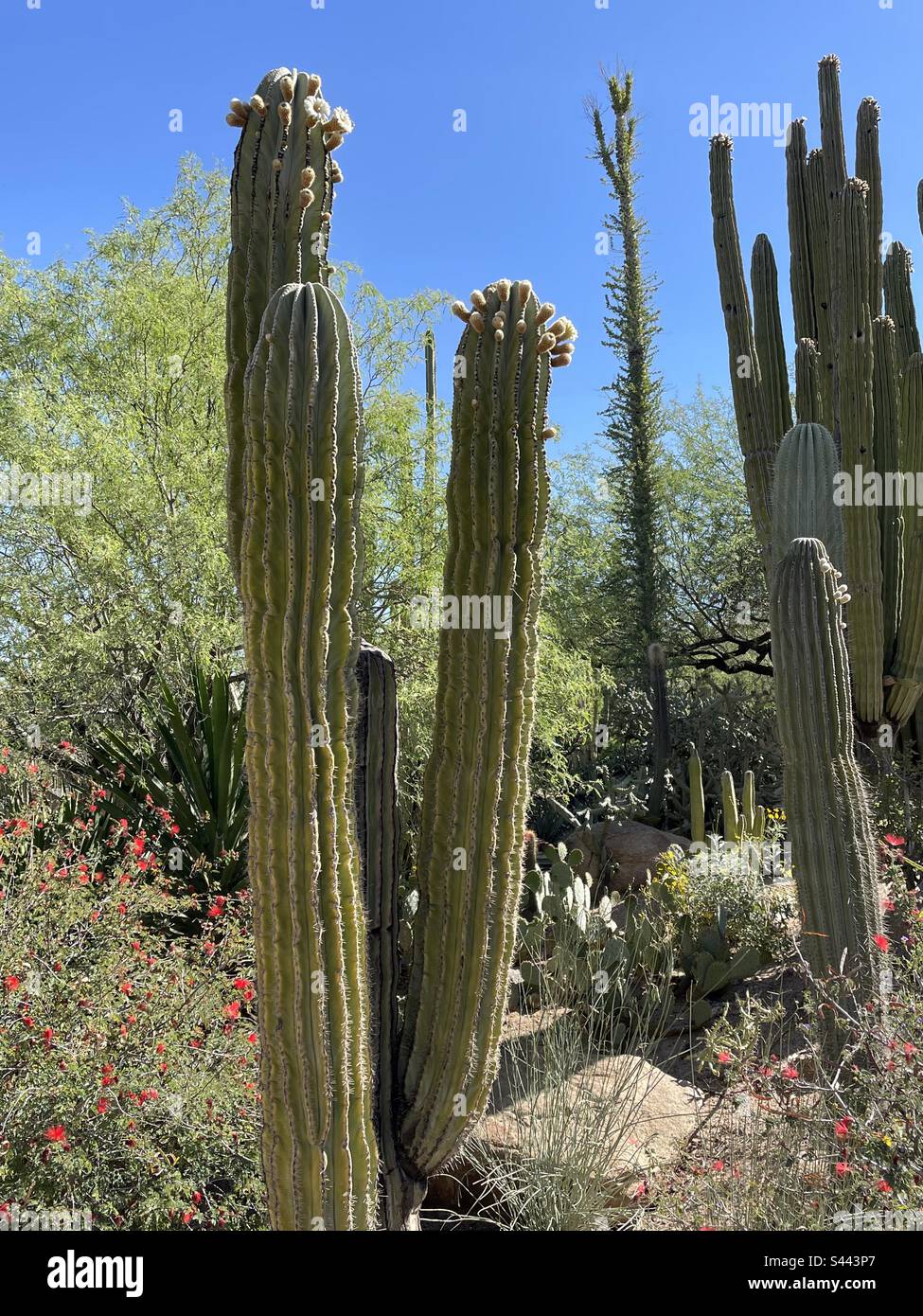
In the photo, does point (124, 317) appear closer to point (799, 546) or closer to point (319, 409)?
point (799, 546)

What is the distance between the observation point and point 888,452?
6.77m

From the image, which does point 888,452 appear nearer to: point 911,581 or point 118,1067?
point 911,581

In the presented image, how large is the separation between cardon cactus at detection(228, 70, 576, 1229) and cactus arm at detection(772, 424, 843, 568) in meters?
3.25

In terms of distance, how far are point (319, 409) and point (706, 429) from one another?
14.6 metres

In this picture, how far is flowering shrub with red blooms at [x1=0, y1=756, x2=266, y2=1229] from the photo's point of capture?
2.79 meters

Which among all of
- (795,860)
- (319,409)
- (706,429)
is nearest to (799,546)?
Answer: (795,860)

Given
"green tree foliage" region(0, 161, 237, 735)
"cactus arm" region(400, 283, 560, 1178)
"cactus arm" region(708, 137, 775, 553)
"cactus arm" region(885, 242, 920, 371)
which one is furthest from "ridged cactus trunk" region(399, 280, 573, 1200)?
"cactus arm" region(885, 242, 920, 371)

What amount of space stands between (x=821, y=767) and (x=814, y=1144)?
150cm

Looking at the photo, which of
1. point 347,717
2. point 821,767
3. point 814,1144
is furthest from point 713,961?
point 347,717

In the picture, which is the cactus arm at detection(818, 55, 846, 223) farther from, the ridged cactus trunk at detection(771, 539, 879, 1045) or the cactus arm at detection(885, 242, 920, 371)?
the ridged cactus trunk at detection(771, 539, 879, 1045)

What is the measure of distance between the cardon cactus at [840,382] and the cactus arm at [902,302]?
15mm

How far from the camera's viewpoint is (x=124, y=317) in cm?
732

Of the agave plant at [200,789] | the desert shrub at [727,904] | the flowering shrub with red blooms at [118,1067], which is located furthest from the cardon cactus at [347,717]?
the desert shrub at [727,904]

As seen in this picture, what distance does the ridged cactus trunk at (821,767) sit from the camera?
12.9ft
